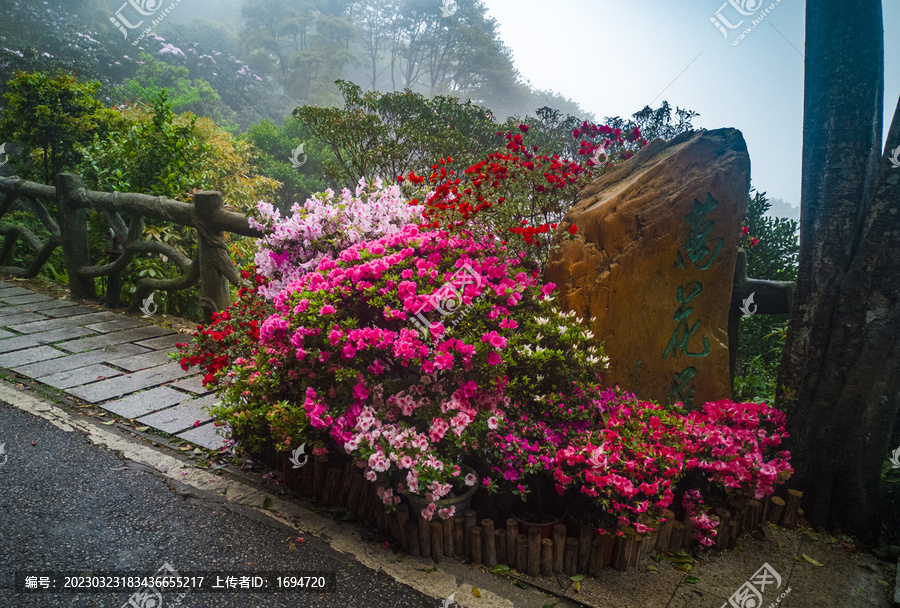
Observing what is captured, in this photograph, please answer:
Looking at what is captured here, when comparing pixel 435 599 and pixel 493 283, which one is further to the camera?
pixel 493 283

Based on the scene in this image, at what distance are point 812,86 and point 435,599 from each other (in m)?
2.89

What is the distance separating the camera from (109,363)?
13.4ft

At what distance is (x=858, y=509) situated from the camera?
8.39 feet

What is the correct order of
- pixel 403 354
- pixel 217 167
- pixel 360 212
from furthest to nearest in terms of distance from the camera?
pixel 217 167, pixel 360 212, pixel 403 354

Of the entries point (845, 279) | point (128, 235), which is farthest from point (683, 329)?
point (128, 235)

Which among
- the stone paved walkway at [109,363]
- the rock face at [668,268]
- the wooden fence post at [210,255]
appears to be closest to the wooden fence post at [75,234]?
the stone paved walkway at [109,363]

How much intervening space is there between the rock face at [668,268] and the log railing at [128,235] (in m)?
2.44

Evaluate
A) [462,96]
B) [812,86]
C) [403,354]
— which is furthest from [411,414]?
[462,96]

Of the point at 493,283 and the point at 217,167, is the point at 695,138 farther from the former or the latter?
the point at 217,167

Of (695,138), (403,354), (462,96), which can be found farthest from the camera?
(462,96)

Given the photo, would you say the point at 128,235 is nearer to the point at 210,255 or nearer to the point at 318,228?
the point at 210,255

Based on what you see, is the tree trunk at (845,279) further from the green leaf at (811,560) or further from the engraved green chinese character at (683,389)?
the engraved green chinese character at (683,389)

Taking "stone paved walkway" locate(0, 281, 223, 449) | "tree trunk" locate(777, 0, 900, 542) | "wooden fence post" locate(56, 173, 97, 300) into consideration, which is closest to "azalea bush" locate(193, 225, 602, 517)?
"stone paved walkway" locate(0, 281, 223, 449)

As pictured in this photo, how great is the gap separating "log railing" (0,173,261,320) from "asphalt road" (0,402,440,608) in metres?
1.94
